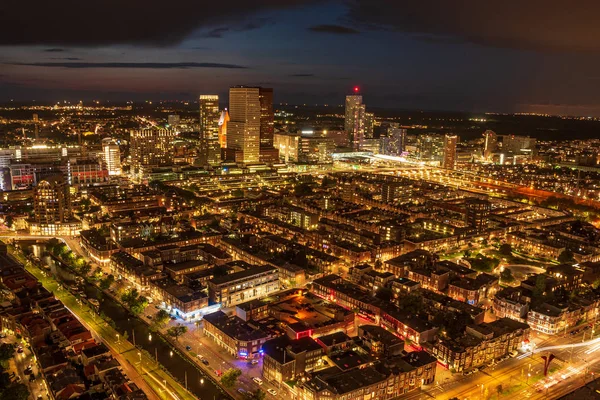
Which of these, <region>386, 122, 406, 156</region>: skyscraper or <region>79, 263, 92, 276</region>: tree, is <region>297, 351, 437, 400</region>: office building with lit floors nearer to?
<region>79, 263, 92, 276</region>: tree

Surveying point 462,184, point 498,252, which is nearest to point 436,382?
point 498,252

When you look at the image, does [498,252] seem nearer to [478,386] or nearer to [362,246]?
[362,246]

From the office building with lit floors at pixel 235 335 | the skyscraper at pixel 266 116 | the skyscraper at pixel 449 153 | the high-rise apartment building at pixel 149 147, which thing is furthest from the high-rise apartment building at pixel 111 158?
the skyscraper at pixel 449 153

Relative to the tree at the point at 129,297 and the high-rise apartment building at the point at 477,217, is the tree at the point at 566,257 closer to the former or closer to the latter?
the high-rise apartment building at the point at 477,217

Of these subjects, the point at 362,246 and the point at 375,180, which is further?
the point at 375,180

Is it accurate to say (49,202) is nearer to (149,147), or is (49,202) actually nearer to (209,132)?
(149,147)
